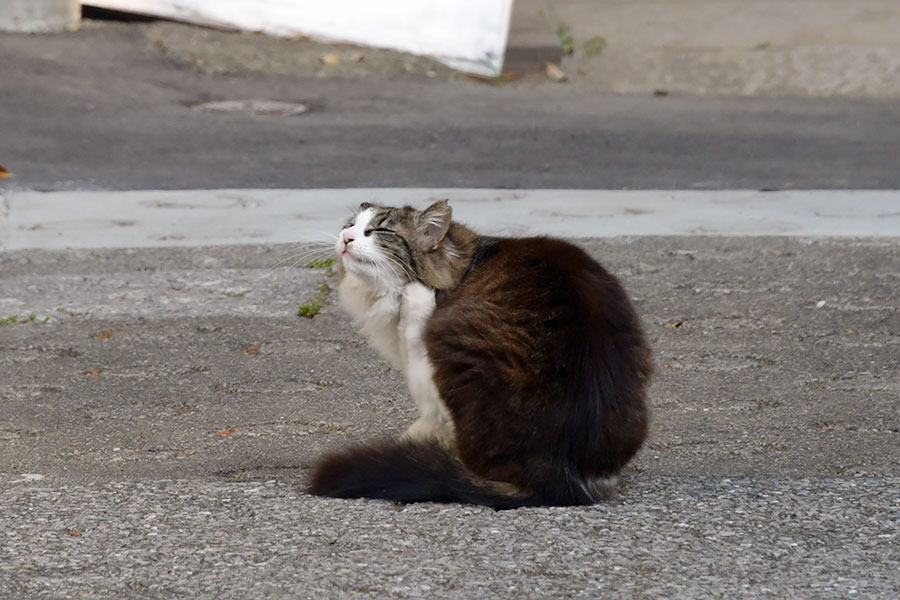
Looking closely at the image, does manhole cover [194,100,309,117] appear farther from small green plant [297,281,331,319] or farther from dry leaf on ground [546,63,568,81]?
small green plant [297,281,331,319]

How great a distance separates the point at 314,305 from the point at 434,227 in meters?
1.95

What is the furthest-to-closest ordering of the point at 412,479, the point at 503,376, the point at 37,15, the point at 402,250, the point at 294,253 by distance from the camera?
the point at 37,15
the point at 294,253
the point at 402,250
the point at 412,479
the point at 503,376

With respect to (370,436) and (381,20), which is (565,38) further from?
(370,436)

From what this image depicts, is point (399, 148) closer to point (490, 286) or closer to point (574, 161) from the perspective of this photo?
Result: point (574, 161)

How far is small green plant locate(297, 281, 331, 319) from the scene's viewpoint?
5273 mm

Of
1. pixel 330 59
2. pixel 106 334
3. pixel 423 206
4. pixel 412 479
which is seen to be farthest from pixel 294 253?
pixel 330 59

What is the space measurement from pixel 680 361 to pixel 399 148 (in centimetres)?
387

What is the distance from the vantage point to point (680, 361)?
473 centimetres

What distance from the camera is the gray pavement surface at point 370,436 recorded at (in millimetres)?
2875

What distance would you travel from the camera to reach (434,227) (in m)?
3.50

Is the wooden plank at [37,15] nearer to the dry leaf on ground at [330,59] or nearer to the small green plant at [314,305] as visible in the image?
the dry leaf on ground at [330,59]

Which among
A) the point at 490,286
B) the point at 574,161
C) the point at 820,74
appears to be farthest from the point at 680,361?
the point at 820,74

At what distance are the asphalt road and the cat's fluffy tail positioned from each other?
408 centimetres

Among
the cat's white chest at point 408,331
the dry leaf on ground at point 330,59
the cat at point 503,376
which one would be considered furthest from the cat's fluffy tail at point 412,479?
the dry leaf on ground at point 330,59
